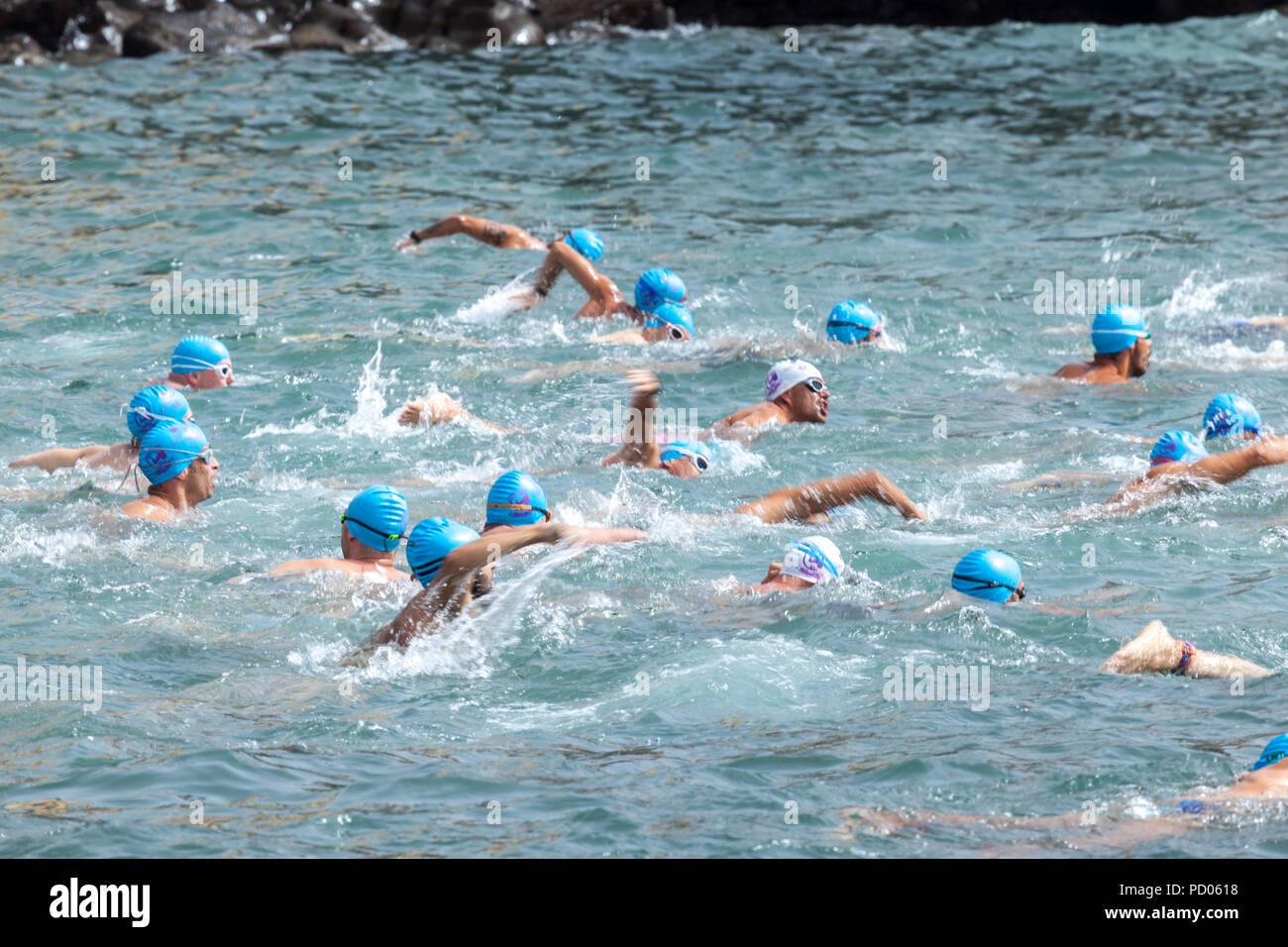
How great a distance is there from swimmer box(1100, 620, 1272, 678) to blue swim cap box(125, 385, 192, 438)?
653 centimetres

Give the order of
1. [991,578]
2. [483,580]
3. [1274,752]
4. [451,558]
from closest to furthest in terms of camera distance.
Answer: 1. [1274,752]
2. [451,558]
3. [483,580]
4. [991,578]

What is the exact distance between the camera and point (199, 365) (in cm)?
1288

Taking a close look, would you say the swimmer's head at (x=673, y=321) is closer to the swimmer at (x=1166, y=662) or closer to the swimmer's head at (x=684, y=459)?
the swimmer's head at (x=684, y=459)

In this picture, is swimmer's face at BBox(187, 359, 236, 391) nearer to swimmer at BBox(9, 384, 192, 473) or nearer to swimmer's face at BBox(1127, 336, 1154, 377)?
swimmer at BBox(9, 384, 192, 473)

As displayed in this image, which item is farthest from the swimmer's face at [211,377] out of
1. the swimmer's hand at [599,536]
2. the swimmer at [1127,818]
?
the swimmer at [1127,818]

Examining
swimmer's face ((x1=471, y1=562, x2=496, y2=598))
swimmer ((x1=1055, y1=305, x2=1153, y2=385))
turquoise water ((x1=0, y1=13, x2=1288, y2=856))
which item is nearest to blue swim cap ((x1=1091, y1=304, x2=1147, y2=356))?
swimmer ((x1=1055, y1=305, x2=1153, y2=385))

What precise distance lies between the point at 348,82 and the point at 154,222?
26.5 feet

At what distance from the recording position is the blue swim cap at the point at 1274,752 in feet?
21.6

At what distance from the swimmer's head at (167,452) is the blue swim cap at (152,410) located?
24.0 inches

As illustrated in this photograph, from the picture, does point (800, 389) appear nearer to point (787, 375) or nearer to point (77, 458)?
point (787, 375)

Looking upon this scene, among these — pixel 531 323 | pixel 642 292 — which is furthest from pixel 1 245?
pixel 642 292

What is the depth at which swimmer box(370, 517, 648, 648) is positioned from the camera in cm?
697

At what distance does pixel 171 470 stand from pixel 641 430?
10.2ft

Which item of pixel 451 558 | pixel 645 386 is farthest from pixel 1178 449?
pixel 451 558
